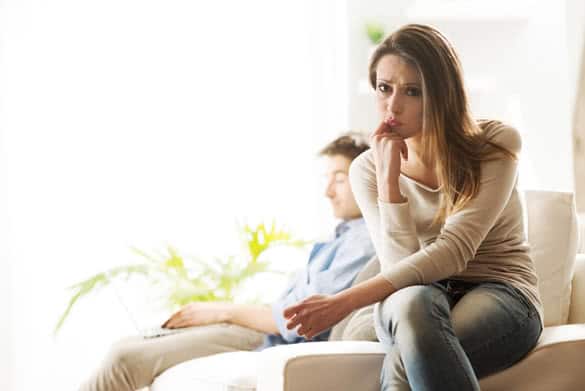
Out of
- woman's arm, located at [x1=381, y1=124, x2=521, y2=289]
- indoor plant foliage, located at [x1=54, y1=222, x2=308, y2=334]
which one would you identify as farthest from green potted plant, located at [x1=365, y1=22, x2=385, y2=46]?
woman's arm, located at [x1=381, y1=124, x2=521, y2=289]

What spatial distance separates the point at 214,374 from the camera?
2.36m

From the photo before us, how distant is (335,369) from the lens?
1.97 m

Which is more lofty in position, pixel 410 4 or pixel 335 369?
pixel 410 4

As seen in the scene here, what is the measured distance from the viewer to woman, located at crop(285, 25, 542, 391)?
189cm

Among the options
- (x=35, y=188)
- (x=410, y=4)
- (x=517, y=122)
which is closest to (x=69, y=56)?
(x=35, y=188)

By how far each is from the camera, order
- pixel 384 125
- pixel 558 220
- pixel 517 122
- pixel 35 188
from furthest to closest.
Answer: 1. pixel 517 122
2. pixel 35 188
3. pixel 558 220
4. pixel 384 125

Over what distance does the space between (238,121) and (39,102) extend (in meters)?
0.83

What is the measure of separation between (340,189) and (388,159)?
35.4 inches

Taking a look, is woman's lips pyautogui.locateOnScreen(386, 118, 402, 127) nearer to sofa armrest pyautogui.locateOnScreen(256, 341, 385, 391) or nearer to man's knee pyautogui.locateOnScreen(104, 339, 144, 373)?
sofa armrest pyautogui.locateOnScreen(256, 341, 385, 391)

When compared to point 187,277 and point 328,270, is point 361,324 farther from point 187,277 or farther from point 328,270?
point 187,277

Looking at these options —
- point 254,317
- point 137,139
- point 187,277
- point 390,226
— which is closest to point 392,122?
point 390,226

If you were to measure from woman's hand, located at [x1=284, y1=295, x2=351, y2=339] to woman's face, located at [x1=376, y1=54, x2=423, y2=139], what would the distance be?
435mm

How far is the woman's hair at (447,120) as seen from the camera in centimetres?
203

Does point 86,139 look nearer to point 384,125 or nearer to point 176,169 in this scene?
point 176,169
